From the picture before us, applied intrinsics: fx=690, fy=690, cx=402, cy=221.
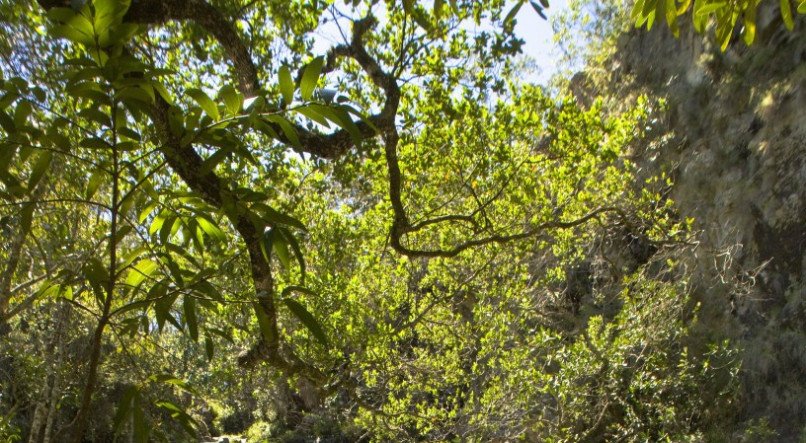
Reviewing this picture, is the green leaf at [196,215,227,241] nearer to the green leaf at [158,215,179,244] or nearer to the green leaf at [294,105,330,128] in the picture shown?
the green leaf at [158,215,179,244]

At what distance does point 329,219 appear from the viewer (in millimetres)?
4539

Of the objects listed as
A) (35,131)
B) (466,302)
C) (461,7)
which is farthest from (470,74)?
(35,131)

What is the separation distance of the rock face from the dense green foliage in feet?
1.23

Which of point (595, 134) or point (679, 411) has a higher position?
point (595, 134)

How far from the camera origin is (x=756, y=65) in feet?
24.2

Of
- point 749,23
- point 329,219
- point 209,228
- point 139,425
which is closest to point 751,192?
point 329,219

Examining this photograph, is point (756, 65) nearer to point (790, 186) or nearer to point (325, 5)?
point (790, 186)

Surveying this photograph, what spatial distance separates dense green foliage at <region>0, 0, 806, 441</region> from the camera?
3.22 ft

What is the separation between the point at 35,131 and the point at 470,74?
10.6ft

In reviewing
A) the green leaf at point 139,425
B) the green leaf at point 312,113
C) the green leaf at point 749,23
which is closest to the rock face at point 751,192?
the green leaf at point 749,23

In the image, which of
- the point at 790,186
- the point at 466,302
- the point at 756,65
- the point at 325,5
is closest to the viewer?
the point at 325,5

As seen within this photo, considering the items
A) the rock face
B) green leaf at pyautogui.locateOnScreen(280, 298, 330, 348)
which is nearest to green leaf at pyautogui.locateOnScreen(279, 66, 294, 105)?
green leaf at pyautogui.locateOnScreen(280, 298, 330, 348)

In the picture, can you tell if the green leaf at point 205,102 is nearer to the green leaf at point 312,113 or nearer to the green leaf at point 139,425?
the green leaf at point 312,113

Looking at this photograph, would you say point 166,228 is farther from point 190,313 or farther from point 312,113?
point 312,113
